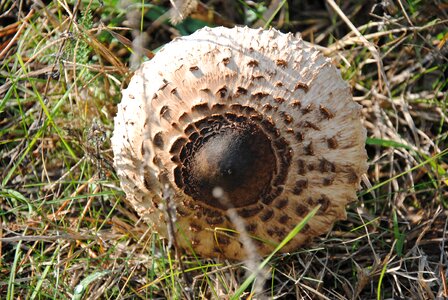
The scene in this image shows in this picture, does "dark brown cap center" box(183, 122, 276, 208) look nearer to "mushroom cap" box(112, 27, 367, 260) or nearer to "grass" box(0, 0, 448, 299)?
"mushroom cap" box(112, 27, 367, 260)

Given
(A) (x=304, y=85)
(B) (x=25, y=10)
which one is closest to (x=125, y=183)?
(A) (x=304, y=85)

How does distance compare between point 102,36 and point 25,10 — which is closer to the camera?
point 102,36

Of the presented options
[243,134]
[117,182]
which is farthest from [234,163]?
[117,182]

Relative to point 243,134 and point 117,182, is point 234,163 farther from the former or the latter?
point 117,182

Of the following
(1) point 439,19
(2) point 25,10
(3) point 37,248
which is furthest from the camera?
(2) point 25,10

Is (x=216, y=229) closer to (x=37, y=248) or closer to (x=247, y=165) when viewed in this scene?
(x=247, y=165)

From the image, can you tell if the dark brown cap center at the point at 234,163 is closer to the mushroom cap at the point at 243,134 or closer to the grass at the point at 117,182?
the mushroom cap at the point at 243,134

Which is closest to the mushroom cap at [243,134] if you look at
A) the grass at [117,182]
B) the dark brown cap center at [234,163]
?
the dark brown cap center at [234,163]
